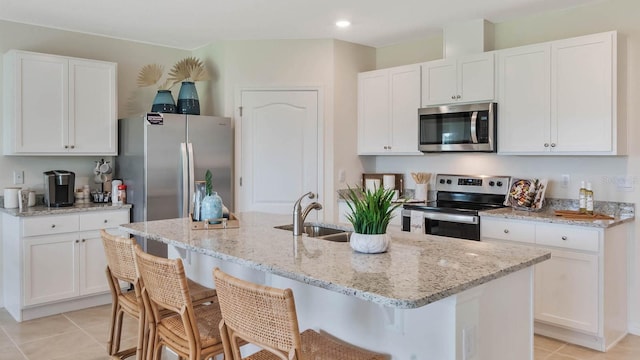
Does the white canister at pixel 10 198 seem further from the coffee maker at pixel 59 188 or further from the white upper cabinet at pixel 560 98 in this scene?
the white upper cabinet at pixel 560 98

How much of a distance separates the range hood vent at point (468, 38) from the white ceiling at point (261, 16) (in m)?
0.09

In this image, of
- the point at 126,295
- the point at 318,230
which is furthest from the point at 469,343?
the point at 126,295

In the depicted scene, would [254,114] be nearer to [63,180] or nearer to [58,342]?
[63,180]

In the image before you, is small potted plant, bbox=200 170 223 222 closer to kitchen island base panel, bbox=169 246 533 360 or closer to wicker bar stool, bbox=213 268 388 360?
kitchen island base panel, bbox=169 246 533 360

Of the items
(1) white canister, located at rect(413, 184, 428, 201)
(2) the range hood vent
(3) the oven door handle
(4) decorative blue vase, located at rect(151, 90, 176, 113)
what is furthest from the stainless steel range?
(4) decorative blue vase, located at rect(151, 90, 176, 113)

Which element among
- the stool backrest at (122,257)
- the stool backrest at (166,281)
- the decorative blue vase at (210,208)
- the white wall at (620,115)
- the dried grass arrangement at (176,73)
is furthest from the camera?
the dried grass arrangement at (176,73)

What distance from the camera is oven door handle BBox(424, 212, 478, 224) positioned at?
389cm

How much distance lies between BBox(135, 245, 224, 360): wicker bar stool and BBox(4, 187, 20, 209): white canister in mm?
2541

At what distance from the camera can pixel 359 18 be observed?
13.8 ft

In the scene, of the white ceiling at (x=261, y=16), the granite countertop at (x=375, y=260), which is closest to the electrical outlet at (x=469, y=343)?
the granite countertop at (x=375, y=260)

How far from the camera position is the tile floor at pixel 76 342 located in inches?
129

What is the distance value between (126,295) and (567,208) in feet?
10.8

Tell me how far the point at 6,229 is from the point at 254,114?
7.85 ft

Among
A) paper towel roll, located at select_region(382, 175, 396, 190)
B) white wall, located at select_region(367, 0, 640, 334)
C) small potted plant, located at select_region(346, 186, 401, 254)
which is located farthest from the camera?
paper towel roll, located at select_region(382, 175, 396, 190)
